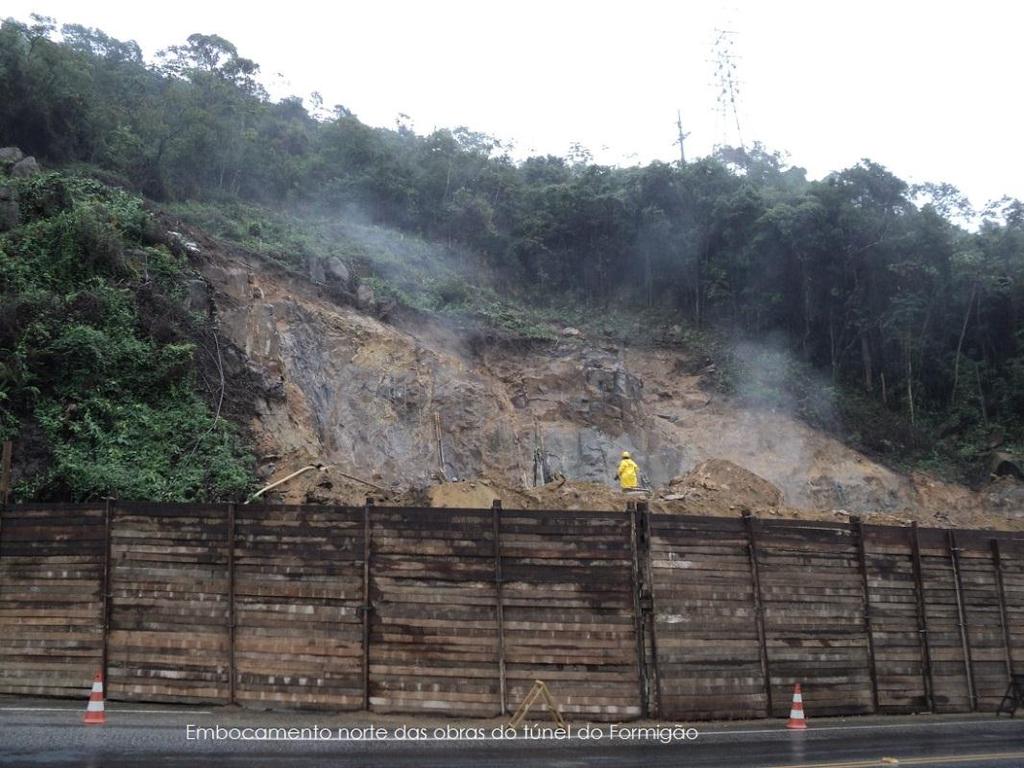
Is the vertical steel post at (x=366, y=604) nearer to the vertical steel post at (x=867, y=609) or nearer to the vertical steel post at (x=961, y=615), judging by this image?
the vertical steel post at (x=867, y=609)

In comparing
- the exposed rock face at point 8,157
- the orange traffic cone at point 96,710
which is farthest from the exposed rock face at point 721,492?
the exposed rock face at point 8,157

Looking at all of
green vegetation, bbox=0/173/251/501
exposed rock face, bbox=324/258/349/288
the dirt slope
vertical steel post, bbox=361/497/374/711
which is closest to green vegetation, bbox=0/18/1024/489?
exposed rock face, bbox=324/258/349/288

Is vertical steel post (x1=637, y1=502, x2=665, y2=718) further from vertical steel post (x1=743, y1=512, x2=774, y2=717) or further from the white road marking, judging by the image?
the white road marking

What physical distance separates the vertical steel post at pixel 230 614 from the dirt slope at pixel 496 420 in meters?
3.68

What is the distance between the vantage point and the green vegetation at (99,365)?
14.7m

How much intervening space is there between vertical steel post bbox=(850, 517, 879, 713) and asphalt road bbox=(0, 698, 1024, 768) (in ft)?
2.42

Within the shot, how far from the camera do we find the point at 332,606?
37.3ft

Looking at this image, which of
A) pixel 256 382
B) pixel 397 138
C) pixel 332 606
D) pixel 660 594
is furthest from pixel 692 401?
pixel 397 138

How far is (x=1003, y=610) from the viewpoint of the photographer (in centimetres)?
1439

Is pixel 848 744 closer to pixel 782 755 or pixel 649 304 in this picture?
pixel 782 755

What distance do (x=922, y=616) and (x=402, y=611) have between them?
28.6 feet

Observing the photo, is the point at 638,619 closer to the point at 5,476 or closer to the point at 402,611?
the point at 402,611

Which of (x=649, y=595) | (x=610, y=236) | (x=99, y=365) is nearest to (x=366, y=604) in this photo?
(x=649, y=595)

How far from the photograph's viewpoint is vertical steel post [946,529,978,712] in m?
Answer: 13.8
